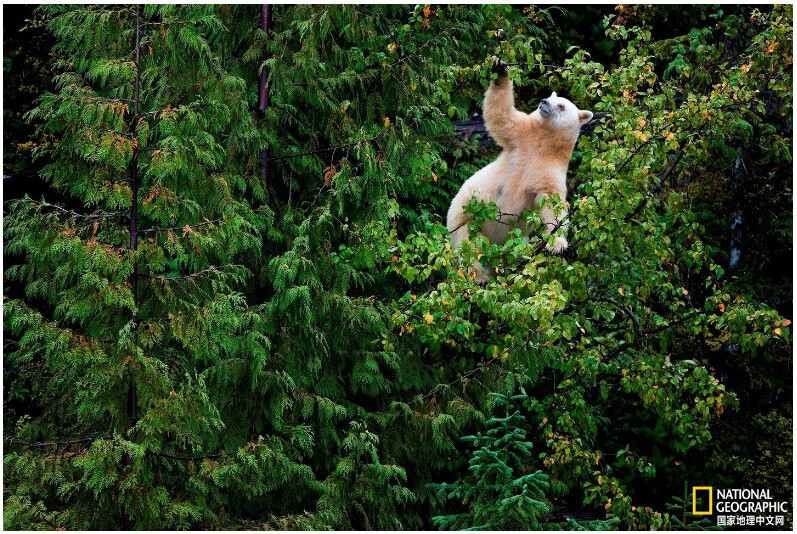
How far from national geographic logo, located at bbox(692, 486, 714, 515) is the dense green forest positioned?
0.09 meters

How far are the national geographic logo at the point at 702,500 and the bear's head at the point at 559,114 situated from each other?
8.42 ft

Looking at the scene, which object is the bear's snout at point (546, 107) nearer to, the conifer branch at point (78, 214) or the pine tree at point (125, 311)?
the pine tree at point (125, 311)

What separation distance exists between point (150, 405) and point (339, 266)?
1928 mm

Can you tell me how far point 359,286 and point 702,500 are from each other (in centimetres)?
301

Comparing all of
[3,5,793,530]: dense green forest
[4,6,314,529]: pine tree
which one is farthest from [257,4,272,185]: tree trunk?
[4,6,314,529]: pine tree

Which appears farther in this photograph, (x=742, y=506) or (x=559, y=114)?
(x=742, y=506)

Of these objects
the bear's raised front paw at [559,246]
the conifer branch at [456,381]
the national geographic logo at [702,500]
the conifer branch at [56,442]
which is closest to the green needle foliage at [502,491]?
the conifer branch at [456,381]

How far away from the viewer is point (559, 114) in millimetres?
5305

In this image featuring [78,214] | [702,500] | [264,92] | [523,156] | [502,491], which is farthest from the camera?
[702,500]

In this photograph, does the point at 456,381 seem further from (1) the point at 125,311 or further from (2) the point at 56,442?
(2) the point at 56,442

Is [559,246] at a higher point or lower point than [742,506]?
higher

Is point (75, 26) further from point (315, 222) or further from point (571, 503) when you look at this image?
point (571, 503)

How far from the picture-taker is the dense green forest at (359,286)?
13.9ft

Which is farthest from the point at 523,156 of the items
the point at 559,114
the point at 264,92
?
the point at 264,92
